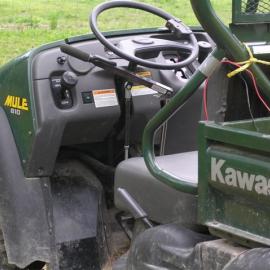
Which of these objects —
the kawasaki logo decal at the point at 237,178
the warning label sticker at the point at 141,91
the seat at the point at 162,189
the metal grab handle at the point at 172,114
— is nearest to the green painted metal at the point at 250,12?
the metal grab handle at the point at 172,114

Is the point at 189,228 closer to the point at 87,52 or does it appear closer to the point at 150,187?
the point at 150,187

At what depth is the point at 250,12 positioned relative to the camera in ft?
8.10

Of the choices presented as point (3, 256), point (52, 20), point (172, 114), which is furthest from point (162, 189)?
point (52, 20)

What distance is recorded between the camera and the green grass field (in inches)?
548

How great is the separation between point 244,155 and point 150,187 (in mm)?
633

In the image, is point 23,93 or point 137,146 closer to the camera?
point 23,93

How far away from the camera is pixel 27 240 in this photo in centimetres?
349

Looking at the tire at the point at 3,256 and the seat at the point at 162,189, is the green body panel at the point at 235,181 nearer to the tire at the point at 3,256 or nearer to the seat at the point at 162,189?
the seat at the point at 162,189

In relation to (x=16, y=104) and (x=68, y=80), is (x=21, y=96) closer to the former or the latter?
(x=16, y=104)

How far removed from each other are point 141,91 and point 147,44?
21cm

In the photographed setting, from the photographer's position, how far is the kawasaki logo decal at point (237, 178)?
2236 mm

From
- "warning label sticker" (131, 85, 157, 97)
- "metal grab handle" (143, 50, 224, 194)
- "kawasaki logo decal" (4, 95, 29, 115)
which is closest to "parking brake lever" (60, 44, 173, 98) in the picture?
"warning label sticker" (131, 85, 157, 97)

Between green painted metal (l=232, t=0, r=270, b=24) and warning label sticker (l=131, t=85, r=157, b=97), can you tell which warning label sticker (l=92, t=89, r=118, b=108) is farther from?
green painted metal (l=232, t=0, r=270, b=24)

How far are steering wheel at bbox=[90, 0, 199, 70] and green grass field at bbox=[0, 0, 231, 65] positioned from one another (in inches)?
337
